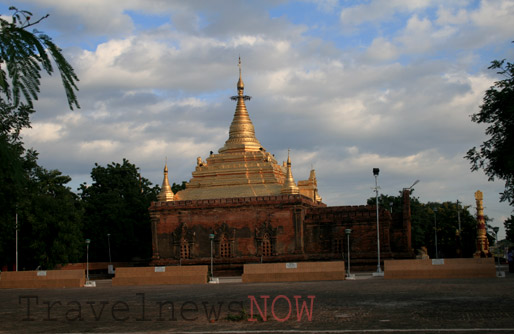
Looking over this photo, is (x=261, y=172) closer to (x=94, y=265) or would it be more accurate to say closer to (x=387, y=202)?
(x=94, y=265)

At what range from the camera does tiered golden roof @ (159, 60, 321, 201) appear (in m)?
58.5

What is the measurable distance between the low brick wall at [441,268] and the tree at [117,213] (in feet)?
116

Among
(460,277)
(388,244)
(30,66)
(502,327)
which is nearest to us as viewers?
(30,66)

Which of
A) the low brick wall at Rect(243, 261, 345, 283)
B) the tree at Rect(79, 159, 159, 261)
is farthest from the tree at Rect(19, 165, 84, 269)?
the low brick wall at Rect(243, 261, 345, 283)

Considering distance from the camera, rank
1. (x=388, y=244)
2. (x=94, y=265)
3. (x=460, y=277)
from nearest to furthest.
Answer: (x=460, y=277) < (x=388, y=244) < (x=94, y=265)

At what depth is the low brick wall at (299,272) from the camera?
37.7 m

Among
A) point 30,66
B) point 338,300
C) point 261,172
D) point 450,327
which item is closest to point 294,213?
point 261,172

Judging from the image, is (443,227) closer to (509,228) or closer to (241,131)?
(509,228)

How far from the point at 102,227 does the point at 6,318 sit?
47.1 meters

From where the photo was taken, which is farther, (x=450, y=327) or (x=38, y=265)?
(x=38, y=265)

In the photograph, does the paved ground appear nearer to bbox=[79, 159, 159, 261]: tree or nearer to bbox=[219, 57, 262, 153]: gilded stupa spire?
bbox=[219, 57, 262, 153]: gilded stupa spire

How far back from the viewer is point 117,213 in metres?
66.1

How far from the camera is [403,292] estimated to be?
2425 cm

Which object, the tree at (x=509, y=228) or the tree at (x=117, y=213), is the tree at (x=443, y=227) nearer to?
the tree at (x=509, y=228)
